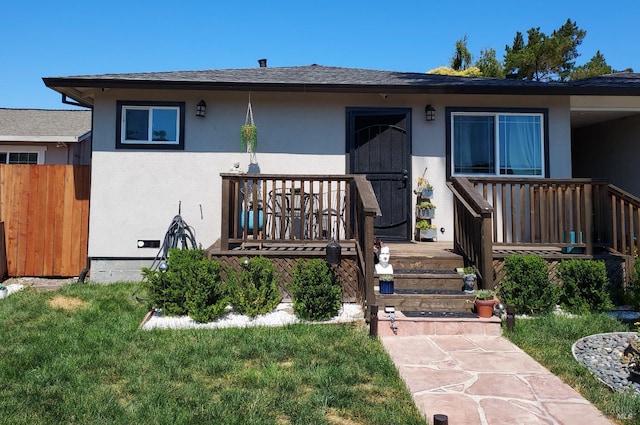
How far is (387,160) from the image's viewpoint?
6.63 m

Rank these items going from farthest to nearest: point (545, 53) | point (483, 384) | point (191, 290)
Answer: point (545, 53) → point (191, 290) → point (483, 384)

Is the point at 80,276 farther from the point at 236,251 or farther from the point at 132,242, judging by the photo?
the point at 236,251

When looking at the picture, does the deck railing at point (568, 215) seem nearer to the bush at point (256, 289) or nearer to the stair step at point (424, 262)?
the stair step at point (424, 262)

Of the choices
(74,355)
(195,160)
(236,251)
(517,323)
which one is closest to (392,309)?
(517,323)

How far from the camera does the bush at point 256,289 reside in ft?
14.7

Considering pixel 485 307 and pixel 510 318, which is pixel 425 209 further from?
pixel 510 318

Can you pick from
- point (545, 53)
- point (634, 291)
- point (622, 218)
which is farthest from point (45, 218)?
point (545, 53)

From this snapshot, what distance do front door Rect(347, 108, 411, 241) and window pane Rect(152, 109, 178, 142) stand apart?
2872 mm

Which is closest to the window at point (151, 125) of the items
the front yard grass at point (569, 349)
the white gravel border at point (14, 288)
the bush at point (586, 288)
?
the white gravel border at point (14, 288)

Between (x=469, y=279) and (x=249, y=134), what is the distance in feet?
12.8

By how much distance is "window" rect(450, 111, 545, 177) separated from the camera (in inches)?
261

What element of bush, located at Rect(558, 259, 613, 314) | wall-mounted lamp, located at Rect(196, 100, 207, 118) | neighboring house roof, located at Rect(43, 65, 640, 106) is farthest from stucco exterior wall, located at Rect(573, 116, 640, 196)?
wall-mounted lamp, located at Rect(196, 100, 207, 118)

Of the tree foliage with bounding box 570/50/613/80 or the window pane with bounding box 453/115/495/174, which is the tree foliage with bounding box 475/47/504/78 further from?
the window pane with bounding box 453/115/495/174

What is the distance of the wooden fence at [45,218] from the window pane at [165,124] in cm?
130
